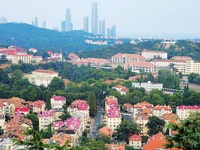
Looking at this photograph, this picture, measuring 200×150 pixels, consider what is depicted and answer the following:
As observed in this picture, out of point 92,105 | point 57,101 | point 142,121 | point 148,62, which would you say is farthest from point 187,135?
point 148,62

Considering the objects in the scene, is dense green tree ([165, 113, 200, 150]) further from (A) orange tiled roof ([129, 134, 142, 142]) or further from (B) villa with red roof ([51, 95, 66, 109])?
(B) villa with red roof ([51, 95, 66, 109])

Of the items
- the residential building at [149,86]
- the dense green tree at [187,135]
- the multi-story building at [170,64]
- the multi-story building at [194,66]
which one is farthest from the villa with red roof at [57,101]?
the multi-story building at [170,64]

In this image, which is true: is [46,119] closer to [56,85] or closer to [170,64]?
[56,85]

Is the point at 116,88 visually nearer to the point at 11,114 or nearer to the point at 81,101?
the point at 81,101

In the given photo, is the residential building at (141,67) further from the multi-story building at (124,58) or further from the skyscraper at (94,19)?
the skyscraper at (94,19)

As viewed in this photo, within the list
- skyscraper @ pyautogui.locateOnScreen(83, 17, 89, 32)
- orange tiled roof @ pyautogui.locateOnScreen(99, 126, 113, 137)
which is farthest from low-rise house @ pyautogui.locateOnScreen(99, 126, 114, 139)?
skyscraper @ pyautogui.locateOnScreen(83, 17, 89, 32)
